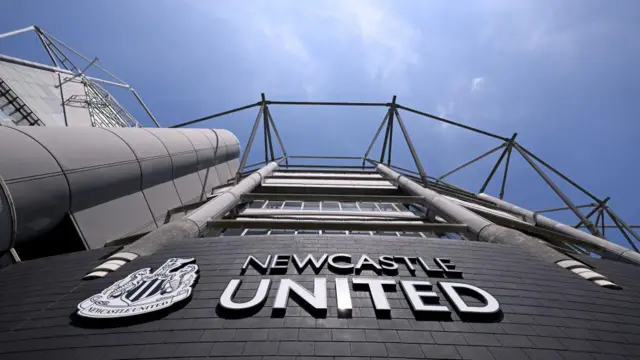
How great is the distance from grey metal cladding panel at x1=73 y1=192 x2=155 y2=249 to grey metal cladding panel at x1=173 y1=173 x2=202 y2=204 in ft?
11.7

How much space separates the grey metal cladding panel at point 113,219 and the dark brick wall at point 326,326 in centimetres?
221

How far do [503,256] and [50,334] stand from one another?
11.2 m

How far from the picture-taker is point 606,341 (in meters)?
Result: 4.91

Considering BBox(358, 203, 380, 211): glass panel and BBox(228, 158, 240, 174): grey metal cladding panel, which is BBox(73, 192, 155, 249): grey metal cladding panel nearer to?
BBox(358, 203, 380, 211): glass panel

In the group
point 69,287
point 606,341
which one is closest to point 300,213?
point 69,287

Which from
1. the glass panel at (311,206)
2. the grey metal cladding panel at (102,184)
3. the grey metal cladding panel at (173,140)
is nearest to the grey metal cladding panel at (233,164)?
the grey metal cladding panel at (173,140)

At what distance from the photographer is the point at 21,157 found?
7.63 m

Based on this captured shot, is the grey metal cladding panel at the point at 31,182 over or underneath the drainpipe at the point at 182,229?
over

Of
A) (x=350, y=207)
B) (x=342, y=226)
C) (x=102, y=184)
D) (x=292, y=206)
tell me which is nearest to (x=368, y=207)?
(x=350, y=207)

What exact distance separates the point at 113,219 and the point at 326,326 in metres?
10.5

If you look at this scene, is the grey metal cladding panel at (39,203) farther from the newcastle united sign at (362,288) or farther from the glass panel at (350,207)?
the glass panel at (350,207)

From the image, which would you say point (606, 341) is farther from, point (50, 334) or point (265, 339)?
point (50, 334)

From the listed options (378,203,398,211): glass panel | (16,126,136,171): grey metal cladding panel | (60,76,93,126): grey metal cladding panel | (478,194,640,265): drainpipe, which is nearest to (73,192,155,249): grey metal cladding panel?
(16,126,136,171): grey metal cladding panel

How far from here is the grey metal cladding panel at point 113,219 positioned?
31.0 feet
